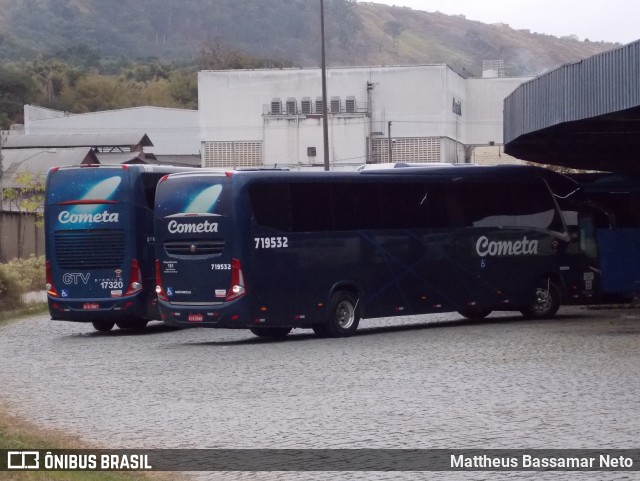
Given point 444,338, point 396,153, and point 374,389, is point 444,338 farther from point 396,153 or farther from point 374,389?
point 396,153

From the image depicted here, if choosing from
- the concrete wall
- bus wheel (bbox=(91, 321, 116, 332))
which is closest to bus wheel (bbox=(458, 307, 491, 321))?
bus wheel (bbox=(91, 321, 116, 332))

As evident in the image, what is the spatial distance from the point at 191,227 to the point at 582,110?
8309mm

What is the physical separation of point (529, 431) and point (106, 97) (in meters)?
147

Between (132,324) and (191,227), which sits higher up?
(191,227)

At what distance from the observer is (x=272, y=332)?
26531mm

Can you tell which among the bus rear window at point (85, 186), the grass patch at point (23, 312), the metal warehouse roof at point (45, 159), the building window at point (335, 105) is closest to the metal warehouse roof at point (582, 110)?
the bus rear window at point (85, 186)

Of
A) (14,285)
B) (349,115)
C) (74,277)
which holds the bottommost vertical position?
(14,285)

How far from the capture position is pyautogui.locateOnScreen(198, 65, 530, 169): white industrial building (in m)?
85.8

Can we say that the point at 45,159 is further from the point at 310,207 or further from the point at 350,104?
the point at 310,207

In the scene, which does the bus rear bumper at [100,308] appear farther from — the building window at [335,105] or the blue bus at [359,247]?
the building window at [335,105]

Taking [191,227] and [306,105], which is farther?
[306,105]

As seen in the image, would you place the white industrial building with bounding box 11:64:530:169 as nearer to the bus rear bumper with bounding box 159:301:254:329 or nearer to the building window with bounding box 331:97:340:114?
the building window with bounding box 331:97:340:114

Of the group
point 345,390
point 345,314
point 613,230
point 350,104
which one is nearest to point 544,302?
point 613,230

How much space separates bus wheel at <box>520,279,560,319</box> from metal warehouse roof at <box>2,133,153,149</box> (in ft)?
234
